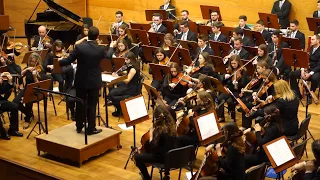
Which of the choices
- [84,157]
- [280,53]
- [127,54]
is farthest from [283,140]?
[280,53]

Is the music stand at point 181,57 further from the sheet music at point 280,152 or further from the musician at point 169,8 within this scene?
the musician at point 169,8

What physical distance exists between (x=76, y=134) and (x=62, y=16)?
624 centimetres

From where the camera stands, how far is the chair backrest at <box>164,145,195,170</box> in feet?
20.7

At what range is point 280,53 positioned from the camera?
35.0ft

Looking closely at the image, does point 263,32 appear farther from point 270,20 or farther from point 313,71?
point 313,71

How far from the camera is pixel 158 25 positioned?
12.9 m

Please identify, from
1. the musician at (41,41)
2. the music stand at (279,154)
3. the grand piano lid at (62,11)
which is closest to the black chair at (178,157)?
the music stand at (279,154)

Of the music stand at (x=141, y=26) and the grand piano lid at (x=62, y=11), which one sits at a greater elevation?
the grand piano lid at (x=62, y=11)

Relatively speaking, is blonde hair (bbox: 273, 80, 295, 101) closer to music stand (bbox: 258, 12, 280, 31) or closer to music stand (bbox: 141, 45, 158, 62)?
music stand (bbox: 141, 45, 158, 62)

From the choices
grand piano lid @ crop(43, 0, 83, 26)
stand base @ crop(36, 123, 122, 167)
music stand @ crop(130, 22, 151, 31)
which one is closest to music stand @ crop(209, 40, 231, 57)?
music stand @ crop(130, 22, 151, 31)

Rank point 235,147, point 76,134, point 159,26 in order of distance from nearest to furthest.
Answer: point 235,147
point 76,134
point 159,26

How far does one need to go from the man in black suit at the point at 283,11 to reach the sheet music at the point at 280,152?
816cm

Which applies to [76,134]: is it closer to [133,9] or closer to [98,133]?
[98,133]

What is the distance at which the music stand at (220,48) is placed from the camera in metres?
10.5
